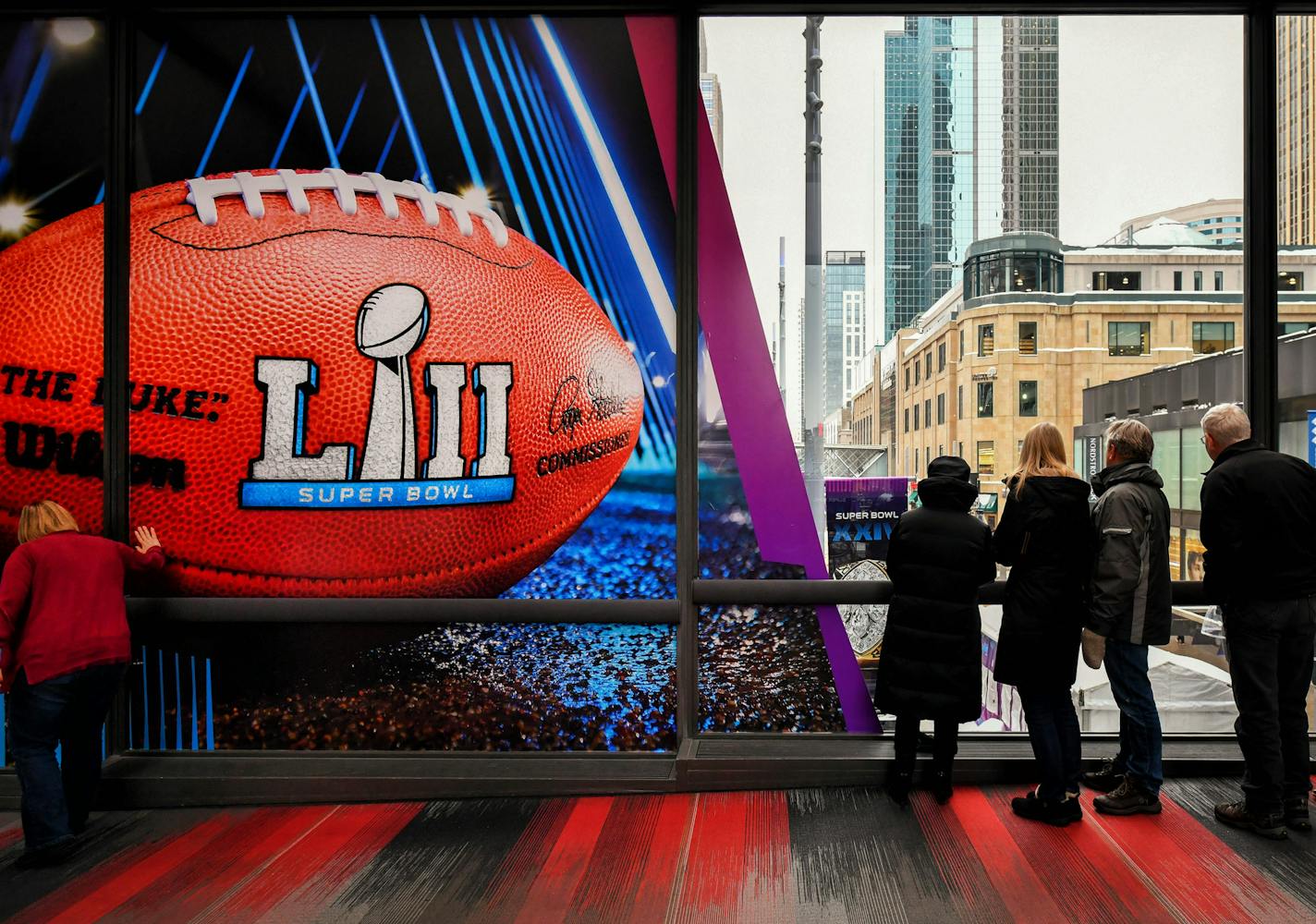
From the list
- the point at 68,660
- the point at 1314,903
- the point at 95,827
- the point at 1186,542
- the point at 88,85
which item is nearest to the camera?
the point at 1314,903

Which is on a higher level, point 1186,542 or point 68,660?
point 1186,542

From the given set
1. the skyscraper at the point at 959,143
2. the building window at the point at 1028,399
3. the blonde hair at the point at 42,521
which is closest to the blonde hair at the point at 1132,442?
the building window at the point at 1028,399

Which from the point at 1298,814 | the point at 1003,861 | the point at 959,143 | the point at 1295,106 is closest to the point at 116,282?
the point at 959,143

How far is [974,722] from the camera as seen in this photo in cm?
373

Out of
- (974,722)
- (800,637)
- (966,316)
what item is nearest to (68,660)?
(800,637)

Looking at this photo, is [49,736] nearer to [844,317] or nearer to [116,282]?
[116,282]

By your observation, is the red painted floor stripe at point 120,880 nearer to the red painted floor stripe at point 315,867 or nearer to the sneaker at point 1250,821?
the red painted floor stripe at point 315,867

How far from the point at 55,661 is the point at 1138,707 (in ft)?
13.8

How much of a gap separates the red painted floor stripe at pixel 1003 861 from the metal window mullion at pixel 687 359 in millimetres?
1226

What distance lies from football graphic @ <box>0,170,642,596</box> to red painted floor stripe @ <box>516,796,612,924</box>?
3.44 ft

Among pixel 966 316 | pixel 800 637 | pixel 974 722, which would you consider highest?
pixel 966 316

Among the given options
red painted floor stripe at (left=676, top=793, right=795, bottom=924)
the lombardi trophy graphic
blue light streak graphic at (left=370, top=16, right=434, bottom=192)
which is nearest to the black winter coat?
red painted floor stripe at (left=676, top=793, right=795, bottom=924)

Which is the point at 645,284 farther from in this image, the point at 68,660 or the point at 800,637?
the point at 68,660

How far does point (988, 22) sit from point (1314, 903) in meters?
3.82
